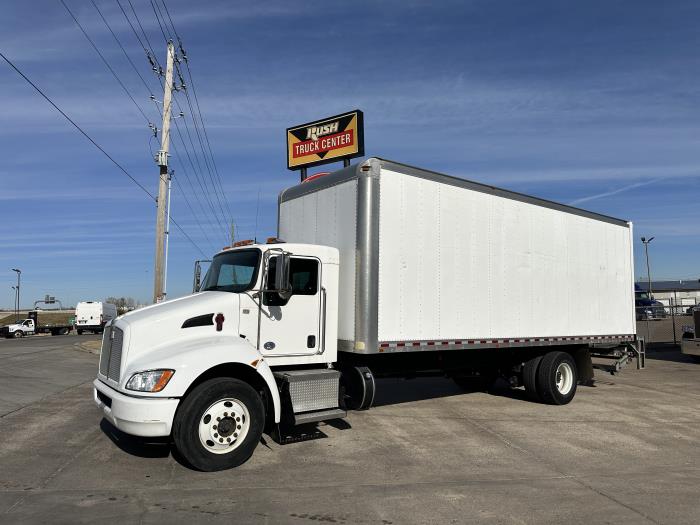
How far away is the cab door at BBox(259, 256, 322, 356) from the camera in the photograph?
21.0ft

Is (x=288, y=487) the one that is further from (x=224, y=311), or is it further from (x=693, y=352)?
(x=693, y=352)

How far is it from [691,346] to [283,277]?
1699 centimetres

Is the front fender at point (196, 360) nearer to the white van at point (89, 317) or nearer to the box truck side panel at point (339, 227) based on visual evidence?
the box truck side panel at point (339, 227)

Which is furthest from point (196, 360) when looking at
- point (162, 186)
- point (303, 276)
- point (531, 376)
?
point (162, 186)

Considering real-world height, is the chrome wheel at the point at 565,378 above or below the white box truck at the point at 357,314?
below

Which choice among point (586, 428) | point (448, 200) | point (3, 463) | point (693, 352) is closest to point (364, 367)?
point (448, 200)

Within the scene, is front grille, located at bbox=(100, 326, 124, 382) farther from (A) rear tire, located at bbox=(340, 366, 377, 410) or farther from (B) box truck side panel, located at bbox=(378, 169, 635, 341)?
(B) box truck side panel, located at bbox=(378, 169, 635, 341)

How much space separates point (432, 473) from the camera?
5.63 m

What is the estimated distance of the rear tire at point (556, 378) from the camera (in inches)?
375

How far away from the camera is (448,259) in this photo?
7957 mm

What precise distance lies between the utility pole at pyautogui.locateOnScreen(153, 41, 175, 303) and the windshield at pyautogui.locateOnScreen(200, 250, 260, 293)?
36.5 ft

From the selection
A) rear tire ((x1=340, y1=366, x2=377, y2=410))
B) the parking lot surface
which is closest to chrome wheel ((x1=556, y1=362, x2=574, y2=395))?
the parking lot surface

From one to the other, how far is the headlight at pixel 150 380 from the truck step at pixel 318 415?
5.45 feet

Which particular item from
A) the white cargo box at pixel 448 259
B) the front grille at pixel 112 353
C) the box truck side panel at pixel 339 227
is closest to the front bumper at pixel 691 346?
the white cargo box at pixel 448 259
